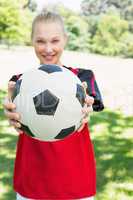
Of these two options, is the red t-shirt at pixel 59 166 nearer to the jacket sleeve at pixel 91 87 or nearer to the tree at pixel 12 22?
the jacket sleeve at pixel 91 87

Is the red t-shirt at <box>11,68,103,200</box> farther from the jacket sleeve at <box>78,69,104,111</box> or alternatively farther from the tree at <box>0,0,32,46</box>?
the tree at <box>0,0,32,46</box>

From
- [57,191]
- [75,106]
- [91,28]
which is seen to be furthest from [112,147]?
[91,28]

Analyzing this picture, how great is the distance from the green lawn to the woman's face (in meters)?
2.07

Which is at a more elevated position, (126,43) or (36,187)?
(36,187)

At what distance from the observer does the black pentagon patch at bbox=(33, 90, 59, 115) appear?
2.21 metres

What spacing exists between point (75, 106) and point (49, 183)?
24.9 inches

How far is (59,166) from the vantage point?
8.63 feet

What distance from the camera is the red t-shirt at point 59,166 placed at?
261 cm

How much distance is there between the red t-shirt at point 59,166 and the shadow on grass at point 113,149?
1.68 metres

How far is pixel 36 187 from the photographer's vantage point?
2.66 m

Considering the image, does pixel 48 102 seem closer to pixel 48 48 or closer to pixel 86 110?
pixel 86 110

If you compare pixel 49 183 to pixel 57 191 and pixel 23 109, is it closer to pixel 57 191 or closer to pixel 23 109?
pixel 57 191

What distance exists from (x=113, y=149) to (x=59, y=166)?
3251 mm

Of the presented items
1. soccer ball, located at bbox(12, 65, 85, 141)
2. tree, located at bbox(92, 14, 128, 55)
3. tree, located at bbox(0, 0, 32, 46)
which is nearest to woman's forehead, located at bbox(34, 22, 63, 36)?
soccer ball, located at bbox(12, 65, 85, 141)
